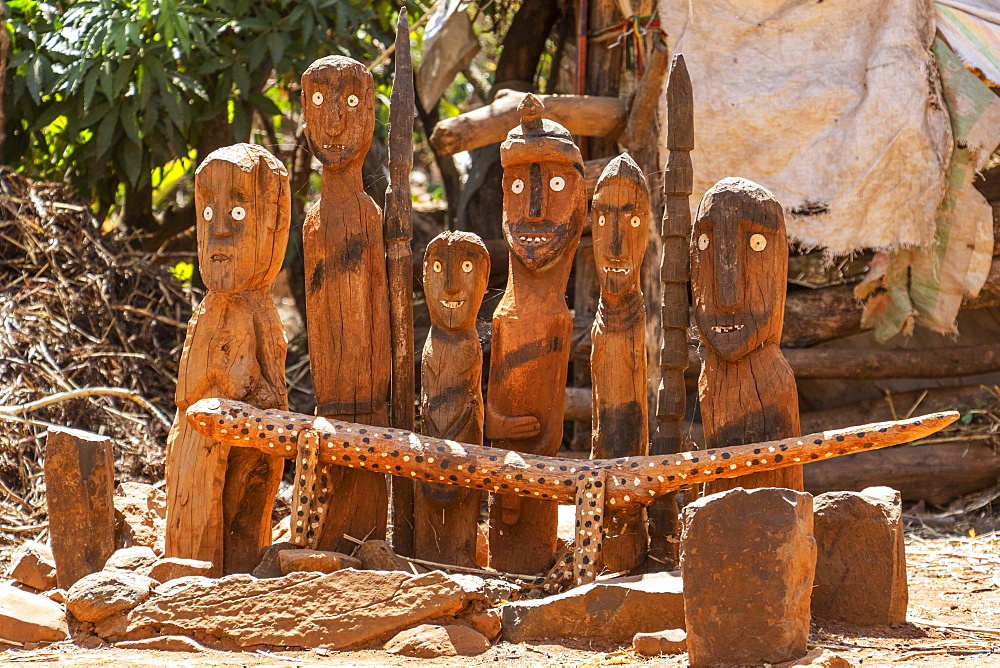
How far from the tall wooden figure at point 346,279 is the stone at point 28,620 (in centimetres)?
130

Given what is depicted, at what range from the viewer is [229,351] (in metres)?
4.64

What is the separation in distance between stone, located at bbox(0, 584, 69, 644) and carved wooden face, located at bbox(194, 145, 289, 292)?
4.82 ft

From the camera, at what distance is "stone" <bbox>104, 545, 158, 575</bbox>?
4.58m

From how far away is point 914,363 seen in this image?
7.38 meters

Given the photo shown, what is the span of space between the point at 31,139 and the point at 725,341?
597cm

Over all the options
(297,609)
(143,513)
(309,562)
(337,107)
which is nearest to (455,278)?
(337,107)

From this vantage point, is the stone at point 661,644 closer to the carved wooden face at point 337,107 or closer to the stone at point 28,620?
the stone at point 28,620

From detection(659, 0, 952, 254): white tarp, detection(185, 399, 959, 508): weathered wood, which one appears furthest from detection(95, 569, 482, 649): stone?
detection(659, 0, 952, 254): white tarp

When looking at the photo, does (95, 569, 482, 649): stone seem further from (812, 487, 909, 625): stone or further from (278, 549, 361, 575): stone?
(812, 487, 909, 625): stone

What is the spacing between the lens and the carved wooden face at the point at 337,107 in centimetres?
485

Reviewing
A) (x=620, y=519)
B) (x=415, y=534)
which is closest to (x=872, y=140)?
(x=620, y=519)

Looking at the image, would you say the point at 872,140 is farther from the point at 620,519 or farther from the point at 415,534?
the point at 415,534

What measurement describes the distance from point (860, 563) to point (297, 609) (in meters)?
2.21

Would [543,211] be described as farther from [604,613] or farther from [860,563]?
[860,563]
